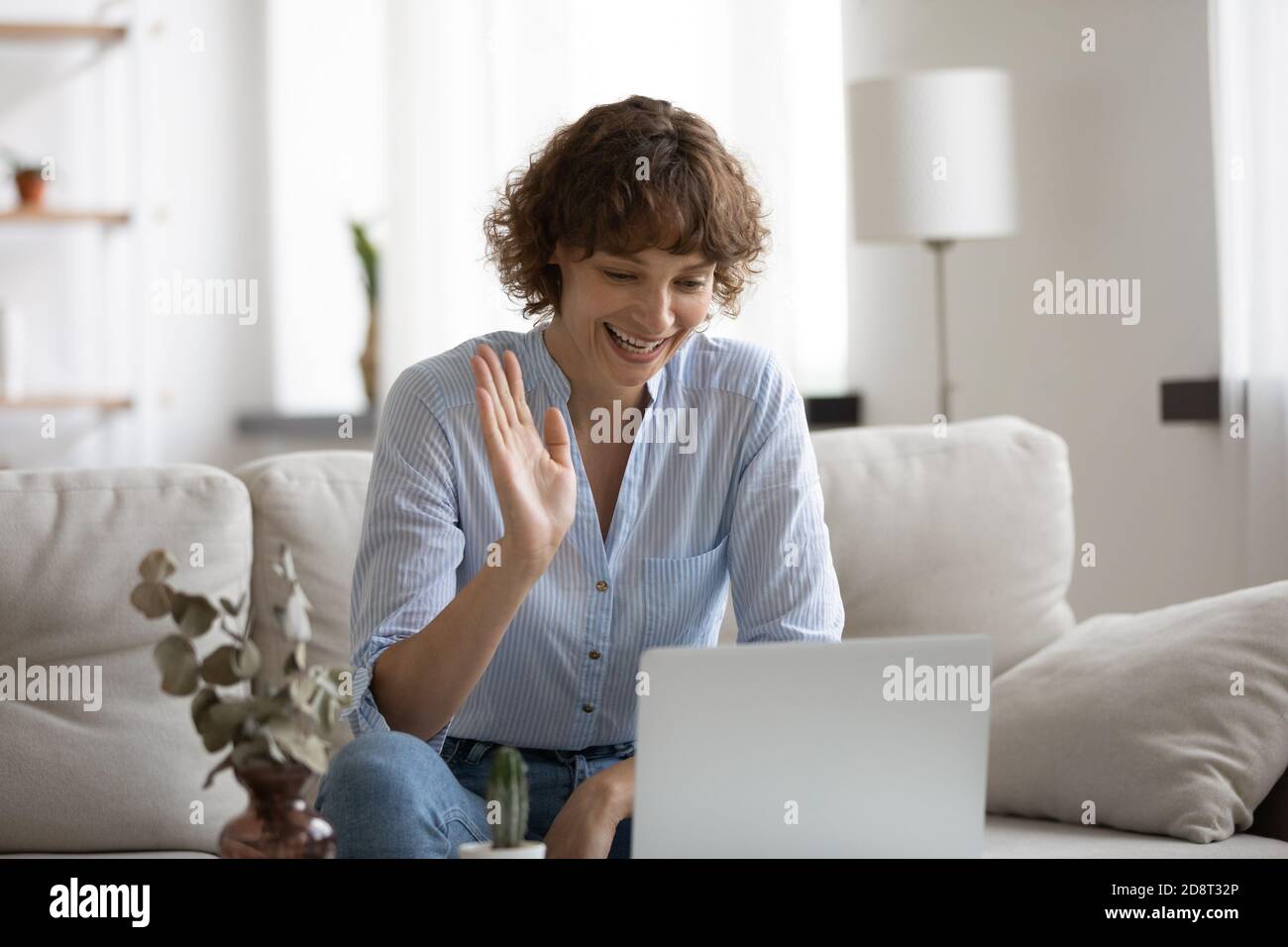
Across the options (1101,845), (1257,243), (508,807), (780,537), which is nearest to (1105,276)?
(1257,243)

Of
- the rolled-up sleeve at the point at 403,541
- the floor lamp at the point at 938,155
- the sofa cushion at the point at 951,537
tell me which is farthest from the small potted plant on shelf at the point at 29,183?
the rolled-up sleeve at the point at 403,541

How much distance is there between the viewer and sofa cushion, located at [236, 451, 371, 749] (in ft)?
6.15

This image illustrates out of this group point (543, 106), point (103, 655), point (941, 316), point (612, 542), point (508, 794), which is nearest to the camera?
point (508, 794)

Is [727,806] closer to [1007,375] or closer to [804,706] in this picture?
[804,706]

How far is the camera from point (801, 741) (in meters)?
0.96

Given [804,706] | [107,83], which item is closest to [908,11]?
[107,83]

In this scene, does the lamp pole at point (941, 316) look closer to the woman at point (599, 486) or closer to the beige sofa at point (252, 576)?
the beige sofa at point (252, 576)

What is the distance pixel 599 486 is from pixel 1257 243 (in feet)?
5.19

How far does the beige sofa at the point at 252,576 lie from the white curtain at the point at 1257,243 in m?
0.70

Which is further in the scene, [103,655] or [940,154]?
[940,154]

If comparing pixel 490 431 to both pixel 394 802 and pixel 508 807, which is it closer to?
pixel 394 802

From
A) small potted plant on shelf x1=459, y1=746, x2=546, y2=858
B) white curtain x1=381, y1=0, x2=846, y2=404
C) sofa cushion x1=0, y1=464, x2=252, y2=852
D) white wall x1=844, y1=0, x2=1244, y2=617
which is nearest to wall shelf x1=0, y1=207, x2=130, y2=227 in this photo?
white curtain x1=381, y1=0, x2=846, y2=404

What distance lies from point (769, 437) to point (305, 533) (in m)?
0.66

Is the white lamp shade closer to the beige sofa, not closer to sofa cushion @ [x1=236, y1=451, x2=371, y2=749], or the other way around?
the beige sofa
